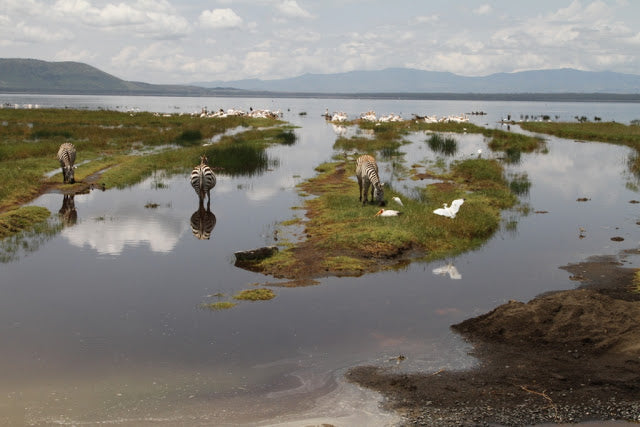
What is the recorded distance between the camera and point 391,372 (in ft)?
35.4

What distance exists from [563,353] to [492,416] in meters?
2.82

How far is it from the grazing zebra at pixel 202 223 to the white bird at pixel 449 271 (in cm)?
803

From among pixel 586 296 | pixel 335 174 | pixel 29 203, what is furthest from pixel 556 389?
pixel 335 174

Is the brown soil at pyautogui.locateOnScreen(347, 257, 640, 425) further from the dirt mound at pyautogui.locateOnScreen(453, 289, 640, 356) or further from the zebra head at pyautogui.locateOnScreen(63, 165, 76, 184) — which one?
the zebra head at pyautogui.locateOnScreen(63, 165, 76, 184)

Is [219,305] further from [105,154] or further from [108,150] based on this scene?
[108,150]

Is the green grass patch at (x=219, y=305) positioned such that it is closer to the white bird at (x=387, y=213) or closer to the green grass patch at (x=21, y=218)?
the white bird at (x=387, y=213)

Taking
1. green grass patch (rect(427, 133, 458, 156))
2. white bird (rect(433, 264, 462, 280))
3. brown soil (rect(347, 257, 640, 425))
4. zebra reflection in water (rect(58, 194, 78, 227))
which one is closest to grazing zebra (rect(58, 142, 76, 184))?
zebra reflection in water (rect(58, 194, 78, 227))

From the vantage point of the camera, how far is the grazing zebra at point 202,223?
70.2 ft

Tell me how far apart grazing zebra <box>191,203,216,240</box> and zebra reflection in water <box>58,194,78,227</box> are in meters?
4.45

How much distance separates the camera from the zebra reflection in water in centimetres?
2297

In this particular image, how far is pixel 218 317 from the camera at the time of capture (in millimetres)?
13492

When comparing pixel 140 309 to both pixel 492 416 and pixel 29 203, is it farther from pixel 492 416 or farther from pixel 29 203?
pixel 29 203

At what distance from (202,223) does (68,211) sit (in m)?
5.90

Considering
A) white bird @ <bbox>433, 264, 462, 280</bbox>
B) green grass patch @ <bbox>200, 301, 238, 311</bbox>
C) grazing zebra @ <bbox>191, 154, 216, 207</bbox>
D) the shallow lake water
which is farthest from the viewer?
grazing zebra @ <bbox>191, 154, 216, 207</bbox>
